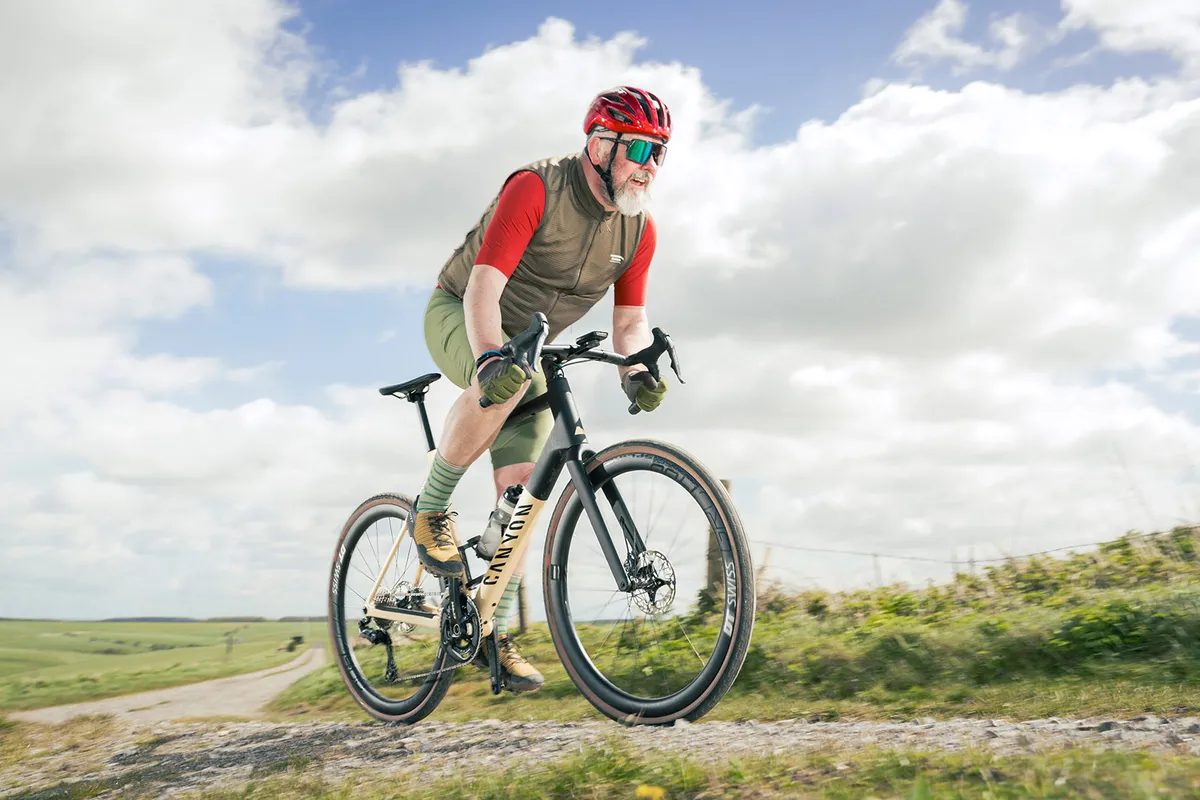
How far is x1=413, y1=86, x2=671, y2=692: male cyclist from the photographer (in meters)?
4.30

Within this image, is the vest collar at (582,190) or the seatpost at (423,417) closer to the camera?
the vest collar at (582,190)

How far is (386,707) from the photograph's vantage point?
594 centimetres

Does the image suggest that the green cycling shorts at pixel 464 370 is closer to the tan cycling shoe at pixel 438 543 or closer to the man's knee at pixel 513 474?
the man's knee at pixel 513 474

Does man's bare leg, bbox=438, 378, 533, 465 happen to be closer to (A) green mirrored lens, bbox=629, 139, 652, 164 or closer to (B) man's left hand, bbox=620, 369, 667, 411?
(B) man's left hand, bbox=620, 369, 667, 411

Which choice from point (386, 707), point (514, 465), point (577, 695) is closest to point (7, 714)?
point (386, 707)

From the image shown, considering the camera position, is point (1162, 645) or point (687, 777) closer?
point (687, 777)

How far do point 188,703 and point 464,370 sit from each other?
6.86 metres

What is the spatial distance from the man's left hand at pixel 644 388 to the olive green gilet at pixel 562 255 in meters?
0.63

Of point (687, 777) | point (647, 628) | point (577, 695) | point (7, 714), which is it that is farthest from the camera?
point (7, 714)

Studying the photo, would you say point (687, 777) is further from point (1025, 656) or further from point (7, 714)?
point (7, 714)

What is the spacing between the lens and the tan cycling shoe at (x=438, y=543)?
4.93 metres

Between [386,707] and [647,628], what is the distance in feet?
8.59

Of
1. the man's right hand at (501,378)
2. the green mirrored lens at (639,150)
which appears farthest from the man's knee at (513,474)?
the green mirrored lens at (639,150)

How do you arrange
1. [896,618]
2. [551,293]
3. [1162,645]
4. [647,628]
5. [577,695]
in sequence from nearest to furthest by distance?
[647,628]
[551,293]
[1162,645]
[577,695]
[896,618]
